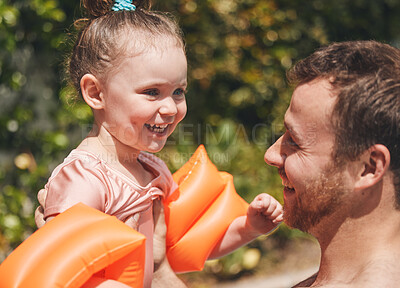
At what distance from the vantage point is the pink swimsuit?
6.32 feet

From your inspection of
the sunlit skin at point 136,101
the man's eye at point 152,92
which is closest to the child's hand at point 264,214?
the sunlit skin at point 136,101

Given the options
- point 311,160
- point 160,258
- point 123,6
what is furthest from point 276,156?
point 123,6

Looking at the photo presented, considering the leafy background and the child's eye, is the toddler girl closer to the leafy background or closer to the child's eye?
the child's eye

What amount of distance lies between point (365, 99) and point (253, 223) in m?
1.00

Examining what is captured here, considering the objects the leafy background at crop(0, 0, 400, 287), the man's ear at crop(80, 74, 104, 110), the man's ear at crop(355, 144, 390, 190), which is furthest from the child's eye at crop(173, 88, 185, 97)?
the leafy background at crop(0, 0, 400, 287)

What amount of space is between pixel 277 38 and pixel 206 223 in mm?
3645

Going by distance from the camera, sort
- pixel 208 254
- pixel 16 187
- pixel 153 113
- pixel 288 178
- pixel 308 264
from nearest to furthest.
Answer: pixel 288 178 < pixel 153 113 < pixel 208 254 < pixel 16 187 < pixel 308 264

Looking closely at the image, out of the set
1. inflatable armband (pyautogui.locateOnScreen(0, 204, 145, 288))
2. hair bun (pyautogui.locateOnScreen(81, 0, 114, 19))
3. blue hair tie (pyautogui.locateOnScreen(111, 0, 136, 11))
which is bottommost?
inflatable armband (pyautogui.locateOnScreen(0, 204, 145, 288))

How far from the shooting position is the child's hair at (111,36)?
2.10 m

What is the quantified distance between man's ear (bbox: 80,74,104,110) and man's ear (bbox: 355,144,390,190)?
1101 millimetres

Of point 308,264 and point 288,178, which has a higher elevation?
point 288,178

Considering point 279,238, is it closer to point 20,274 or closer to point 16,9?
point 16,9

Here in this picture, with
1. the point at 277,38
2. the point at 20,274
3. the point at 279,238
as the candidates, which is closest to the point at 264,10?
the point at 277,38

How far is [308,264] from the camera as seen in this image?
515cm
